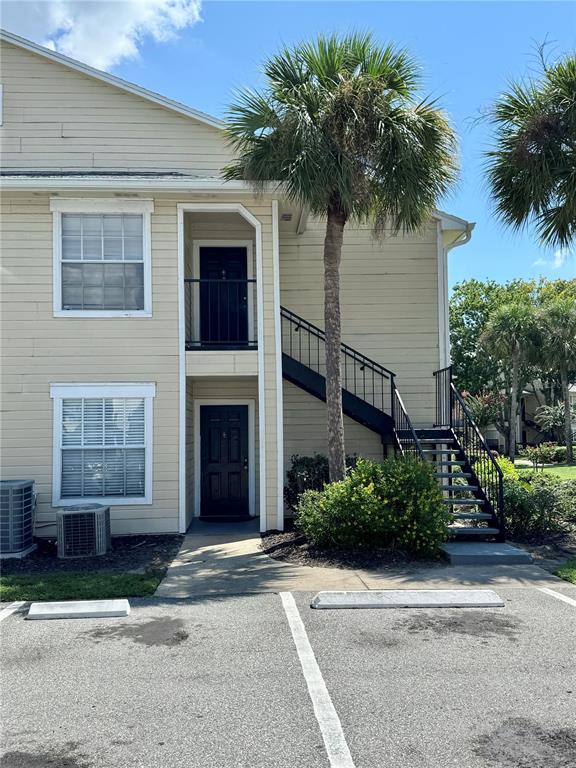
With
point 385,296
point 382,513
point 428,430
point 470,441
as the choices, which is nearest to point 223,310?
point 385,296

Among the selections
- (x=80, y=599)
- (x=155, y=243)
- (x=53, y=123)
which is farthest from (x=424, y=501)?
(x=53, y=123)

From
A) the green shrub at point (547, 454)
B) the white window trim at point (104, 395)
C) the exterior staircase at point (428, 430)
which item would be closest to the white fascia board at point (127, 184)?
the exterior staircase at point (428, 430)

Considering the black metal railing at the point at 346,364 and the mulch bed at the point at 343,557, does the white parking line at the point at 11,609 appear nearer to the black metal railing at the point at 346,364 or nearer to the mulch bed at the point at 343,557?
the mulch bed at the point at 343,557

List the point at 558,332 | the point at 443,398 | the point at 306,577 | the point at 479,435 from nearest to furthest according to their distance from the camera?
1. the point at 306,577
2. the point at 479,435
3. the point at 443,398
4. the point at 558,332

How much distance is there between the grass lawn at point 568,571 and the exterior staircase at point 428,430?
119 cm

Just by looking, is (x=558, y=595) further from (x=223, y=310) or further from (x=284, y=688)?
(x=223, y=310)

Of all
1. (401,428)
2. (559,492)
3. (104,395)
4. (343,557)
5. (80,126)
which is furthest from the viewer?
(80,126)

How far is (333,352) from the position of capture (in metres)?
9.69

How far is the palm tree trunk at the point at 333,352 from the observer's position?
9.59 metres

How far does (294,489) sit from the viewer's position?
36.9 feet

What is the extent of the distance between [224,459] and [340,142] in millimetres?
6300

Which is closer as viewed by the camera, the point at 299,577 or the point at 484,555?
the point at 299,577

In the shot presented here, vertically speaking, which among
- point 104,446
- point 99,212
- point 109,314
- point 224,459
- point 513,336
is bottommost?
point 224,459

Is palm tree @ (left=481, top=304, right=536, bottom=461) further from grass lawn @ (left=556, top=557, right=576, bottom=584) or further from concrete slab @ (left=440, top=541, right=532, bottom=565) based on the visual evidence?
grass lawn @ (left=556, top=557, right=576, bottom=584)
